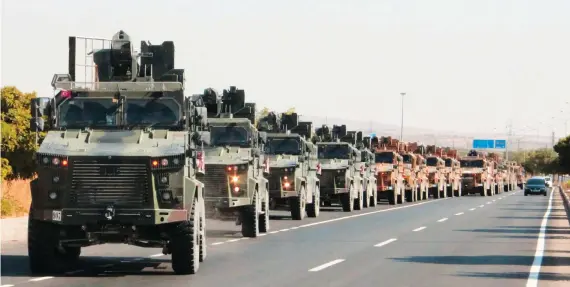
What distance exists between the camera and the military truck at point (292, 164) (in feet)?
113

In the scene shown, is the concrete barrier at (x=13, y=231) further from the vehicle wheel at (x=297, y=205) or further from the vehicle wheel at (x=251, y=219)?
the vehicle wheel at (x=297, y=205)

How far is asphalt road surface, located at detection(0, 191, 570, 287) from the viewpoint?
1670cm

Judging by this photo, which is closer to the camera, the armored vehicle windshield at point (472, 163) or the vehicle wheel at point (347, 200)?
the vehicle wheel at point (347, 200)

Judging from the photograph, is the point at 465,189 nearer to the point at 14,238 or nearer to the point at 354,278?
the point at 14,238

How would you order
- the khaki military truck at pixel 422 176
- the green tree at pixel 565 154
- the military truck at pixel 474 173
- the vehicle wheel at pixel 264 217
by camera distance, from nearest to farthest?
1. the vehicle wheel at pixel 264 217
2. the khaki military truck at pixel 422 176
3. the military truck at pixel 474 173
4. the green tree at pixel 565 154

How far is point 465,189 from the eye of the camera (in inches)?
3250

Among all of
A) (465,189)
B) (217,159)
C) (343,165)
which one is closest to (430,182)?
(465,189)

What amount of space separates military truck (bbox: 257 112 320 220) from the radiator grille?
54.5 ft

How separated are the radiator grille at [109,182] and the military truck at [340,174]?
2647 cm

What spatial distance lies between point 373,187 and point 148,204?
118 ft

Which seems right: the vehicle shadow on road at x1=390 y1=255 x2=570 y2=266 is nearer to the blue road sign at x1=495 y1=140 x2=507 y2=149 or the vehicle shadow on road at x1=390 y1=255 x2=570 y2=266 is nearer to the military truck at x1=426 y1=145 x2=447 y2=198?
the military truck at x1=426 y1=145 x2=447 y2=198

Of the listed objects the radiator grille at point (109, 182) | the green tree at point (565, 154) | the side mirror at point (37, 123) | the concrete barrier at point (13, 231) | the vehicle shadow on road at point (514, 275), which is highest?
the green tree at point (565, 154)

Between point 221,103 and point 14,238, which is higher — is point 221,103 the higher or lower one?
the higher one

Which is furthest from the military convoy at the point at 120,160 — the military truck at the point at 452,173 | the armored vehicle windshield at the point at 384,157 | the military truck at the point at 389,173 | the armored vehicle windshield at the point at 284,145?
the military truck at the point at 452,173
